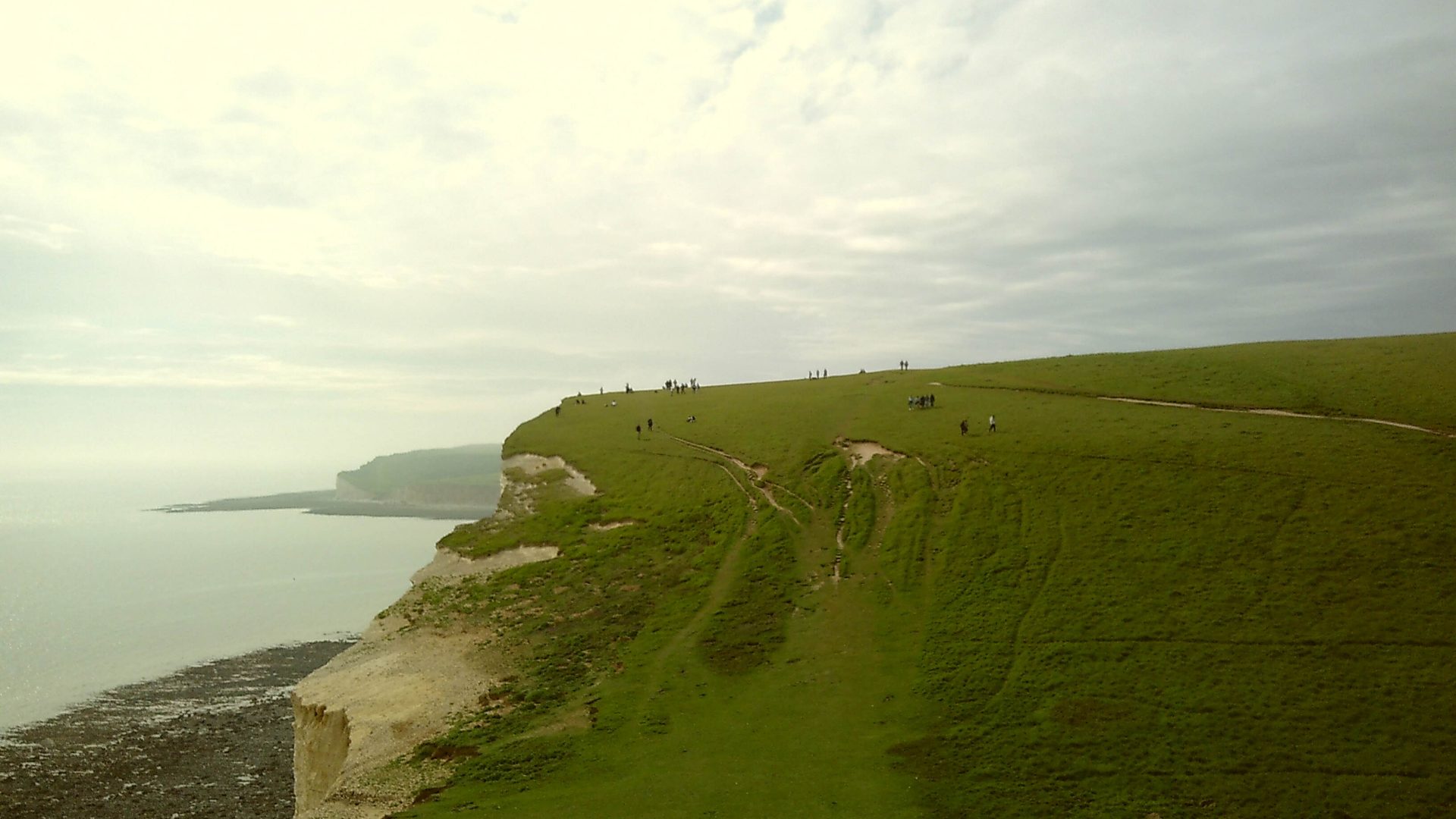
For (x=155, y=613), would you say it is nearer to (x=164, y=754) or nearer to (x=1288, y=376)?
(x=164, y=754)

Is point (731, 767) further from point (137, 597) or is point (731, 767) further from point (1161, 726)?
point (137, 597)

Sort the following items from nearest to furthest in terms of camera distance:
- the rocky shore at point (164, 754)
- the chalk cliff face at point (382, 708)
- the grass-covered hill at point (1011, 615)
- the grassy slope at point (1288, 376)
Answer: the grass-covered hill at point (1011, 615) → the chalk cliff face at point (382, 708) → the rocky shore at point (164, 754) → the grassy slope at point (1288, 376)

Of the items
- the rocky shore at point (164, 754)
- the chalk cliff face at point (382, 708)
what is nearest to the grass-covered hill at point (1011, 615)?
the chalk cliff face at point (382, 708)

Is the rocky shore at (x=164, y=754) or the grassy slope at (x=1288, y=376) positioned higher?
the grassy slope at (x=1288, y=376)

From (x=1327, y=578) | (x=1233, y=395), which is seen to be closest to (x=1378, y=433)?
(x=1233, y=395)

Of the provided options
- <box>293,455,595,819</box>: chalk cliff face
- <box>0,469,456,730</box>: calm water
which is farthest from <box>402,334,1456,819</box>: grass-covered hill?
<box>0,469,456,730</box>: calm water

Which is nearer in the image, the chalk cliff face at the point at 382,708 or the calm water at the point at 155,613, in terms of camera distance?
the chalk cliff face at the point at 382,708

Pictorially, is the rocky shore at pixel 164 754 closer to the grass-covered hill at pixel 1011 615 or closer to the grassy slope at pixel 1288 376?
the grass-covered hill at pixel 1011 615

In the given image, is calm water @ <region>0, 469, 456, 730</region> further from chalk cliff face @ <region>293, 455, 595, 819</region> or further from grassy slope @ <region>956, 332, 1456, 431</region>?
grassy slope @ <region>956, 332, 1456, 431</region>
